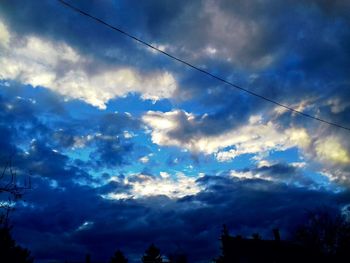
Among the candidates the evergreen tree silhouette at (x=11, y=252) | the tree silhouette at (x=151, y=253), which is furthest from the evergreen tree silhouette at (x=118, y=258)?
the evergreen tree silhouette at (x=11, y=252)

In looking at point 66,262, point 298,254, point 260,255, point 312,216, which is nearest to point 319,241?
point 312,216

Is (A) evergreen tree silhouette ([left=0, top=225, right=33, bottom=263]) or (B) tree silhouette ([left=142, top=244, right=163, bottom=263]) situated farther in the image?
(B) tree silhouette ([left=142, top=244, right=163, bottom=263])

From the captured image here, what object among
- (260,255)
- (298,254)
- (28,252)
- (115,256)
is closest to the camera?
(260,255)

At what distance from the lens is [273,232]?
135 ft

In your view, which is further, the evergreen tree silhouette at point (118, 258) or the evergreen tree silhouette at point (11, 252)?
the evergreen tree silhouette at point (118, 258)

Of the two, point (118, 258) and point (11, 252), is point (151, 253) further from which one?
point (11, 252)

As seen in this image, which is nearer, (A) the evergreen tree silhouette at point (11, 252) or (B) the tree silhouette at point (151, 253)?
(A) the evergreen tree silhouette at point (11, 252)

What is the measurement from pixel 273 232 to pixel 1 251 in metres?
30.0

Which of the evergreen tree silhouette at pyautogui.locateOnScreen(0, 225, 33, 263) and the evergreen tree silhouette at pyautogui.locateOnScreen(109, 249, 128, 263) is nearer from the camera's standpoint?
the evergreen tree silhouette at pyautogui.locateOnScreen(0, 225, 33, 263)

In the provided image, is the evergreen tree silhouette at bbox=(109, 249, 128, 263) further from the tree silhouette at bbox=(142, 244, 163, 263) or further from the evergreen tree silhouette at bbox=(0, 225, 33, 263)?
the evergreen tree silhouette at bbox=(0, 225, 33, 263)

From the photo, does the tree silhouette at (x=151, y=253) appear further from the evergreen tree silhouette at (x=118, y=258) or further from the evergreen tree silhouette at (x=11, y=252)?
the evergreen tree silhouette at (x=11, y=252)

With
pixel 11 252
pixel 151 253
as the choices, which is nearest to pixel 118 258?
pixel 151 253

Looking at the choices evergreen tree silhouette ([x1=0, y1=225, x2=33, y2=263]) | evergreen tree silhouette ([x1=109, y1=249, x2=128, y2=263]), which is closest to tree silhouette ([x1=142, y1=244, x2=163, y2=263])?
evergreen tree silhouette ([x1=109, y1=249, x2=128, y2=263])

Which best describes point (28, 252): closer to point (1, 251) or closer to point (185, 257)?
point (1, 251)
